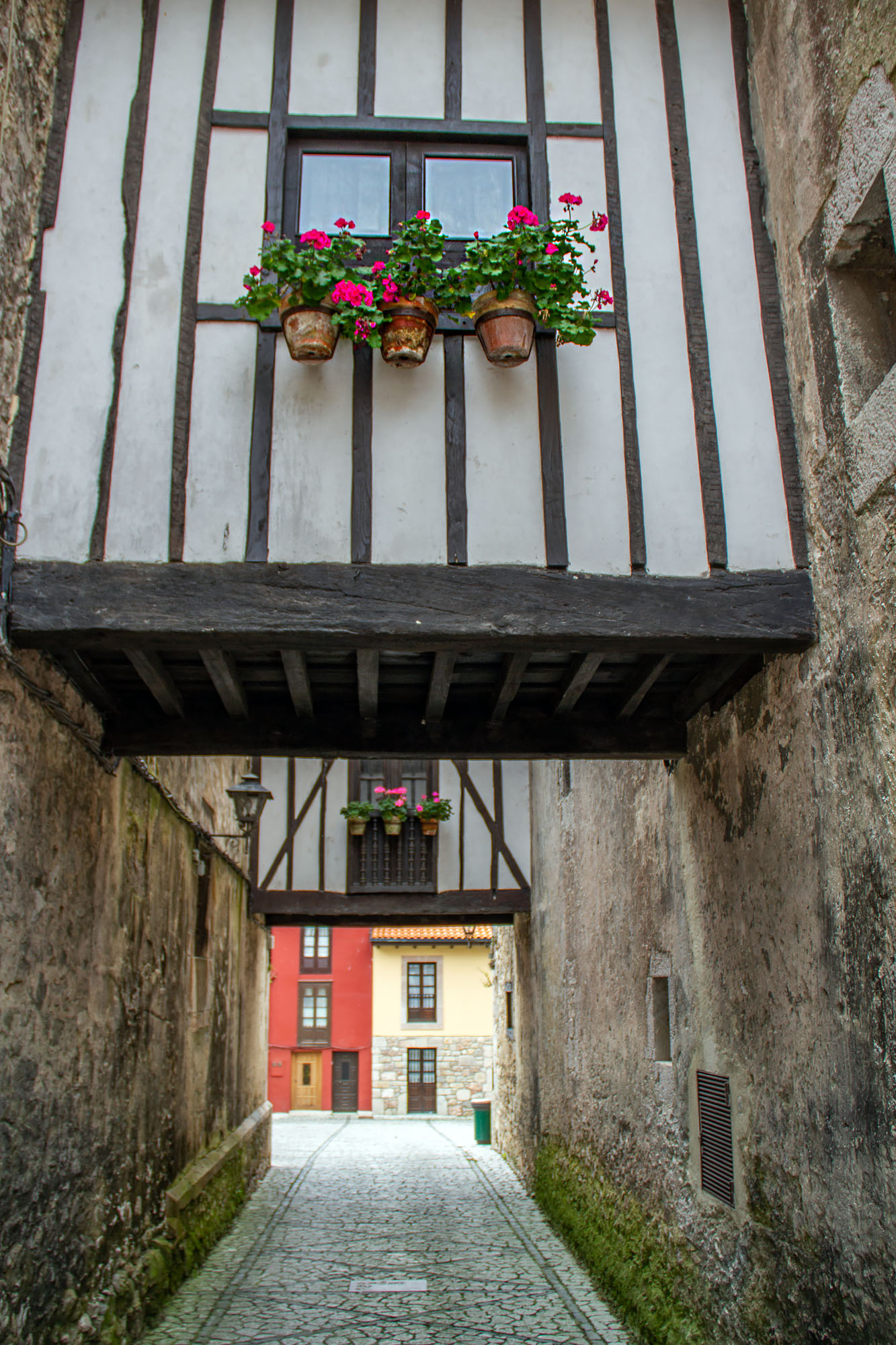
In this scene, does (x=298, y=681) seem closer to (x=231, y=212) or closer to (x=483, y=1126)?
(x=231, y=212)

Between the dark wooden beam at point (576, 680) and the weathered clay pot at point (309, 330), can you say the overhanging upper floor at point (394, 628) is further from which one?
the weathered clay pot at point (309, 330)

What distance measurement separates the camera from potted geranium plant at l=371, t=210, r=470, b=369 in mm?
3436

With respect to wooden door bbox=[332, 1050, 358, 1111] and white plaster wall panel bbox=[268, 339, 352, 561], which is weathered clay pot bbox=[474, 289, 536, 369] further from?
wooden door bbox=[332, 1050, 358, 1111]

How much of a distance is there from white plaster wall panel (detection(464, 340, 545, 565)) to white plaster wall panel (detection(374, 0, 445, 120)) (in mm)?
1148

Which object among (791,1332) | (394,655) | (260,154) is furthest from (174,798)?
(791,1332)

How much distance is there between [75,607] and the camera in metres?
3.19

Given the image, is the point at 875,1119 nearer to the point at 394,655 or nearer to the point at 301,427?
the point at 394,655

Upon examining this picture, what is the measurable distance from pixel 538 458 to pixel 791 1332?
2.88 m

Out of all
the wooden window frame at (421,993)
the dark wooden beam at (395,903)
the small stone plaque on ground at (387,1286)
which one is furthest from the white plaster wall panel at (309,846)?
the wooden window frame at (421,993)

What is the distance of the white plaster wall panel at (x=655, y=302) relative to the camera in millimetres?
3463

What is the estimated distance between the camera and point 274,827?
9.77 m

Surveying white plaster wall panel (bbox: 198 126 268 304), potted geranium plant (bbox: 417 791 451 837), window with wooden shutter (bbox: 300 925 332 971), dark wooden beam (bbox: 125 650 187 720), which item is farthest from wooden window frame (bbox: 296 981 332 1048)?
white plaster wall panel (bbox: 198 126 268 304)

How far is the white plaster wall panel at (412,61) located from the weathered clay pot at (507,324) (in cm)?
108

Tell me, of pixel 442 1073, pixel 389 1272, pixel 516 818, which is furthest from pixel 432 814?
pixel 442 1073
